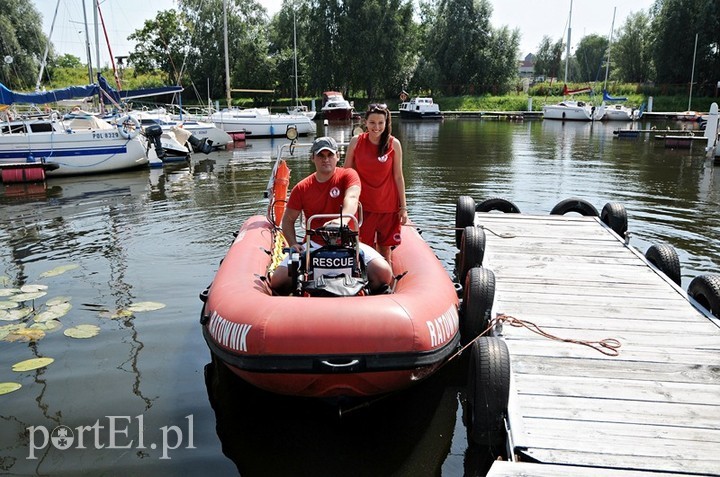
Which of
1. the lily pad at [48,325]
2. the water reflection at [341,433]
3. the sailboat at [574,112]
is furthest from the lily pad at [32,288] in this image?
the sailboat at [574,112]

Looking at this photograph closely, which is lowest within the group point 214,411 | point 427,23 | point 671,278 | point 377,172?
point 214,411

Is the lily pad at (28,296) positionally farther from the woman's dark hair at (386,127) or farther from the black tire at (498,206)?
the black tire at (498,206)

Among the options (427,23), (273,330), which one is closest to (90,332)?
(273,330)

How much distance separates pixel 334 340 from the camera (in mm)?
4062

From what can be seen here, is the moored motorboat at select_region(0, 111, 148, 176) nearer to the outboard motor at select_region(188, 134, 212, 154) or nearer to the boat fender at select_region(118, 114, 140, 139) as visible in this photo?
the boat fender at select_region(118, 114, 140, 139)

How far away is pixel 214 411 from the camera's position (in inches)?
193

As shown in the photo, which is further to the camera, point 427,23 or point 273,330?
point 427,23

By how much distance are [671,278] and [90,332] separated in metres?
6.36

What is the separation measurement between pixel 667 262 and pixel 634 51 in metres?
59.3

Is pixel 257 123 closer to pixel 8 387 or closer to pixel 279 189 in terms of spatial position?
pixel 279 189

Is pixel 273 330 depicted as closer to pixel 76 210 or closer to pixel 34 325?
pixel 34 325

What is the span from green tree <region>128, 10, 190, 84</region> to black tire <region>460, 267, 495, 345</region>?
182 ft

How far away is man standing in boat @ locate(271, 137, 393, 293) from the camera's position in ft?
16.8

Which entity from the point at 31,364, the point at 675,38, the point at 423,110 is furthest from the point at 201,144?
the point at 675,38
